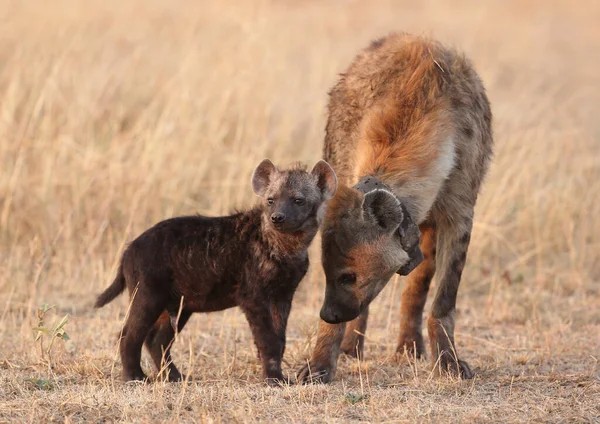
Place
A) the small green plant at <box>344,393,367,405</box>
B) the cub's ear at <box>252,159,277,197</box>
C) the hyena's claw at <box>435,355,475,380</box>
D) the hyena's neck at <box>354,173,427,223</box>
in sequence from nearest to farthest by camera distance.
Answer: the small green plant at <box>344,393,367,405</box> → the hyena's neck at <box>354,173,427,223</box> → the cub's ear at <box>252,159,277,197</box> → the hyena's claw at <box>435,355,475,380</box>

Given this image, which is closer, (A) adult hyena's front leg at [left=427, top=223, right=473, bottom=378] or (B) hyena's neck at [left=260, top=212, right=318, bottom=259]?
(B) hyena's neck at [left=260, top=212, right=318, bottom=259]

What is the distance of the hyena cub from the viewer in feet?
15.3

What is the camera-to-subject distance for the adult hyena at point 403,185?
4594mm

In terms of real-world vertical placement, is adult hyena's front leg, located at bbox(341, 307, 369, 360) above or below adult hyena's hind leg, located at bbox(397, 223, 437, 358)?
below

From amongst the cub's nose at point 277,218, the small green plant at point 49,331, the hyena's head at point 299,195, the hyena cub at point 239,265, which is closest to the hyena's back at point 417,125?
the hyena's head at point 299,195

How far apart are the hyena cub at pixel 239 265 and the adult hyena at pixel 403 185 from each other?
0.14 metres

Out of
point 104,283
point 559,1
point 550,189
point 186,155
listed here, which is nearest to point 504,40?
point 559,1

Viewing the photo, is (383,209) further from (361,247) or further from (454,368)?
(454,368)

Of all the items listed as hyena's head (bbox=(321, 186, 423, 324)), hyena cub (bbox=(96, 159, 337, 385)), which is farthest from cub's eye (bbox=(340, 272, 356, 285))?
hyena cub (bbox=(96, 159, 337, 385))

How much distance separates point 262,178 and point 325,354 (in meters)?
0.95

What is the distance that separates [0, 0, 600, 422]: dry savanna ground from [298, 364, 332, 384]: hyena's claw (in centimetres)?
12

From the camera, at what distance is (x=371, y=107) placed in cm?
534

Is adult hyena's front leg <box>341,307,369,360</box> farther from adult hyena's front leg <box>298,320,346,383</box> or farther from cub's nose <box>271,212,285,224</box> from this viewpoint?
cub's nose <box>271,212,285,224</box>

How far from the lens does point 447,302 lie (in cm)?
A: 534
